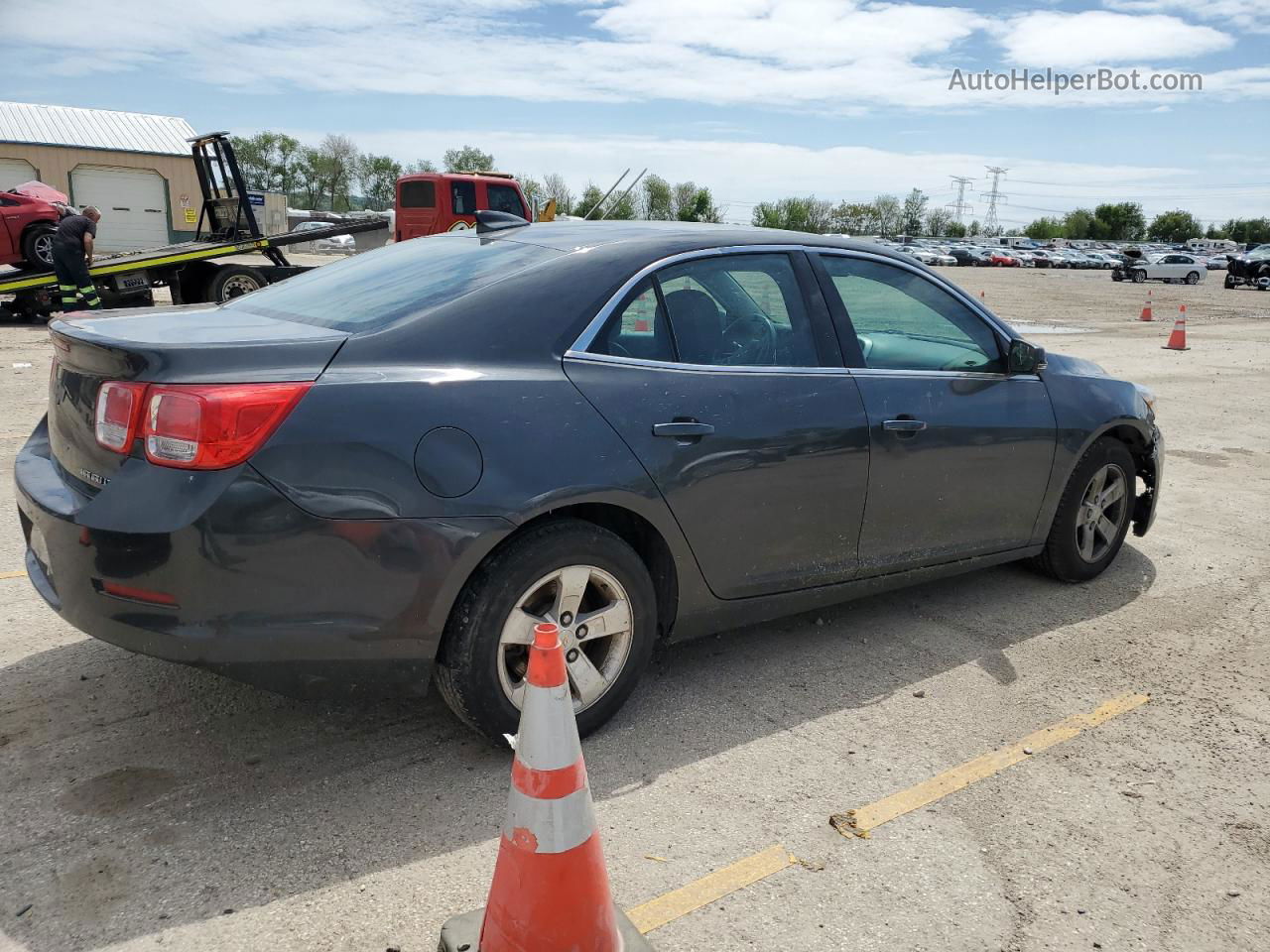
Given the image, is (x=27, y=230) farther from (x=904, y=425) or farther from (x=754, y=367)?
(x=904, y=425)

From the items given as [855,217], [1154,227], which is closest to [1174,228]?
[1154,227]

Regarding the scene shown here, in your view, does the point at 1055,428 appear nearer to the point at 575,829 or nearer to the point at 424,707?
the point at 424,707

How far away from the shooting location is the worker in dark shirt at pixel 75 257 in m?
13.7

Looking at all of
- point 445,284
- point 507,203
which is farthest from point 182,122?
point 445,284

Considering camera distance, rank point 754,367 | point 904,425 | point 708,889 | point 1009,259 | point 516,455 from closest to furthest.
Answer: point 708,889
point 516,455
point 754,367
point 904,425
point 1009,259

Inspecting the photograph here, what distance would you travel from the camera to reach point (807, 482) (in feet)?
12.1

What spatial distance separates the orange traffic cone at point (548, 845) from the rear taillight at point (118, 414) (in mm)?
1318

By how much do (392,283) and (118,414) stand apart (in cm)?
103

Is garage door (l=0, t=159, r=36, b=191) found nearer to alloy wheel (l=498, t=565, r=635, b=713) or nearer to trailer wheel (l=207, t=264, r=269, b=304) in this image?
trailer wheel (l=207, t=264, r=269, b=304)

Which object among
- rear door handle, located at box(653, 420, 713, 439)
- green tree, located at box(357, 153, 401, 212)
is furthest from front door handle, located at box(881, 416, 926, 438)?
green tree, located at box(357, 153, 401, 212)

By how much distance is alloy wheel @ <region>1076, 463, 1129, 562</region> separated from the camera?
496 cm

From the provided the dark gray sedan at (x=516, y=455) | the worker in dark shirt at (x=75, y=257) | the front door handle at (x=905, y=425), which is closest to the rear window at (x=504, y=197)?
the worker in dark shirt at (x=75, y=257)

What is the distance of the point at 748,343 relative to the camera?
12.2 ft

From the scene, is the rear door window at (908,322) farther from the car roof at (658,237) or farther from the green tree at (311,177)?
the green tree at (311,177)
